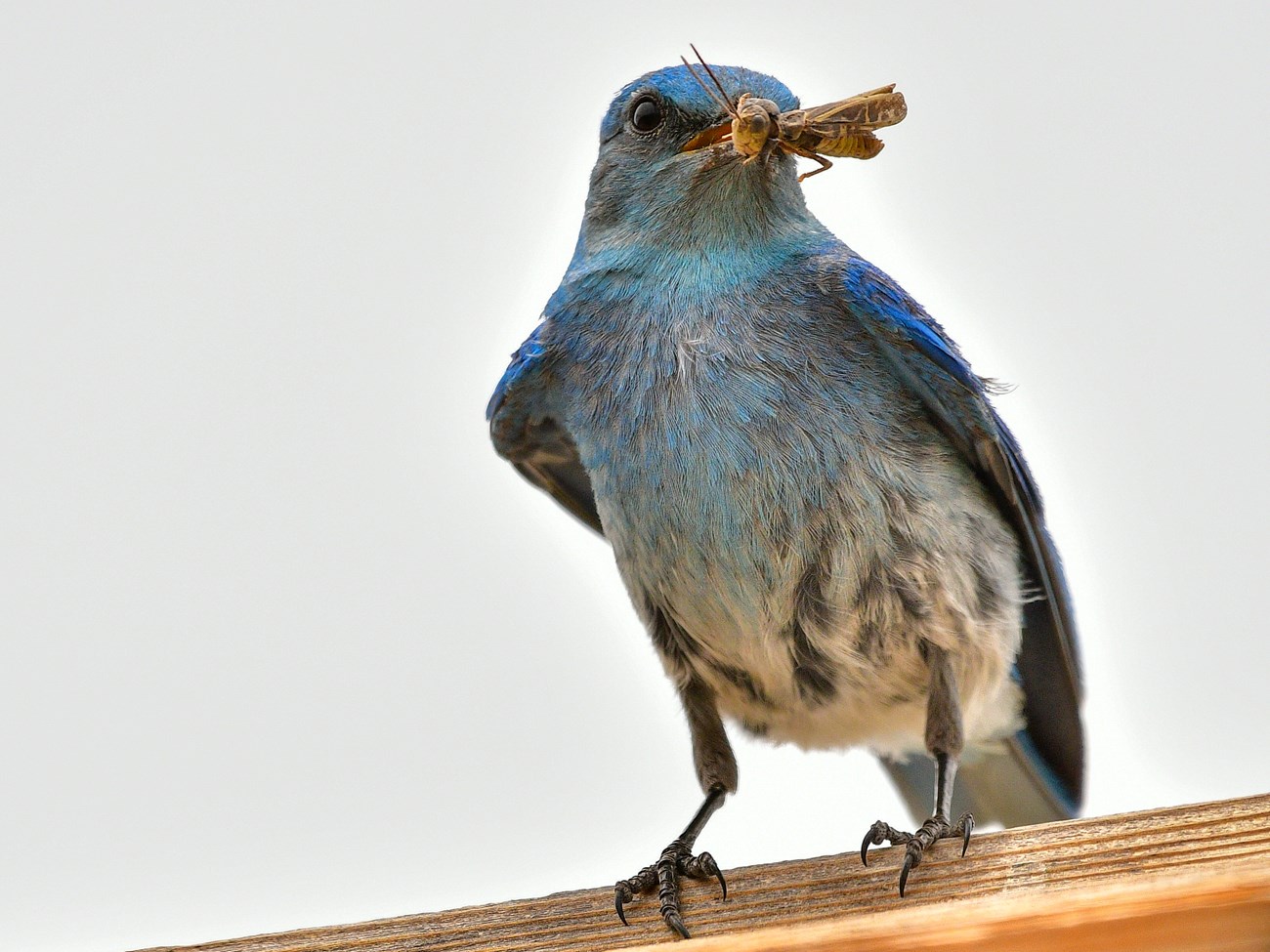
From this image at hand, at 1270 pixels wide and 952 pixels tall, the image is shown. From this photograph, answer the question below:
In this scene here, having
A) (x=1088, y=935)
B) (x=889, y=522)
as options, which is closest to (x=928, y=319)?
(x=889, y=522)

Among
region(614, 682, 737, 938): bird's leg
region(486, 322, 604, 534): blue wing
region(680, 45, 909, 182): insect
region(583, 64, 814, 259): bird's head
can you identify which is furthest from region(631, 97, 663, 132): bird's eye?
region(614, 682, 737, 938): bird's leg

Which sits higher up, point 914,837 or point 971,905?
point 914,837

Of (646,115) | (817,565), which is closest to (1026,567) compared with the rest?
(817,565)

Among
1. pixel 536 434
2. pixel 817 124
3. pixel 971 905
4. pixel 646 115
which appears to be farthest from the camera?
pixel 536 434

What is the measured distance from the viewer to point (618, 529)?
391cm

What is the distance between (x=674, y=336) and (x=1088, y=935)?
85.2 inches

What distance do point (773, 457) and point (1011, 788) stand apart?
4.94ft

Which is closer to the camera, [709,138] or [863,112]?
[863,112]

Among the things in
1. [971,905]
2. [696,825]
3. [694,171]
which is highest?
[694,171]

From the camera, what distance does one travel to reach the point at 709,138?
13.1 feet

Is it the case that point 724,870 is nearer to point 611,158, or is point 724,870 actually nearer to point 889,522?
point 889,522

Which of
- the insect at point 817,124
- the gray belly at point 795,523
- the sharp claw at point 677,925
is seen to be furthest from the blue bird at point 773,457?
the sharp claw at point 677,925

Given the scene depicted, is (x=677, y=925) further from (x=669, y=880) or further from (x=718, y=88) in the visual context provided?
(x=718, y=88)

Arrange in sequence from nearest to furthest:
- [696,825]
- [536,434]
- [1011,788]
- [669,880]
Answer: [669,880], [696,825], [536,434], [1011,788]
